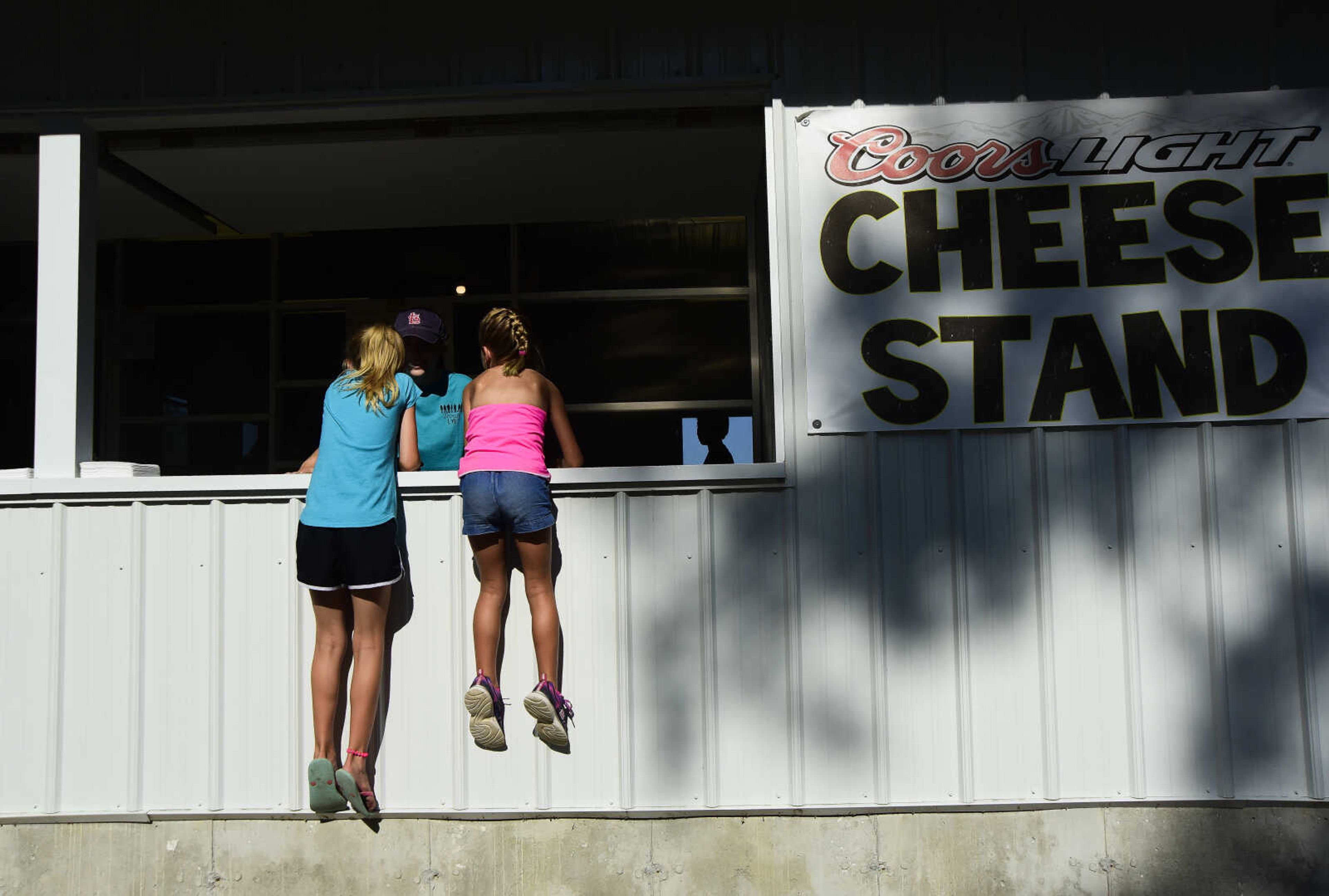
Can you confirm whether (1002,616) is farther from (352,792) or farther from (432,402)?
(352,792)

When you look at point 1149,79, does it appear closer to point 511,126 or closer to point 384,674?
point 511,126

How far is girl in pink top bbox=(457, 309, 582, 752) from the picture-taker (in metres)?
3.63

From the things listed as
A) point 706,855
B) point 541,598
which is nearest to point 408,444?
point 541,598

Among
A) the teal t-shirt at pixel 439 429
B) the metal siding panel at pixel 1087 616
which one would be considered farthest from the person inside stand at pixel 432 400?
the metal siding panel at pixel 1087 616

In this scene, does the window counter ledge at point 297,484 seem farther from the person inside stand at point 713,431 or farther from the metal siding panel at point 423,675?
the person inside stand at point 713,431

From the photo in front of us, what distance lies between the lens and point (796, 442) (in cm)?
389

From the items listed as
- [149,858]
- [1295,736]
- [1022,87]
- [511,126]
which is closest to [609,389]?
[511,126]

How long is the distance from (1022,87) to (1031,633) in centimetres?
225

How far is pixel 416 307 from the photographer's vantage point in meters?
6.98

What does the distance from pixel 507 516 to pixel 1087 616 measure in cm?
231

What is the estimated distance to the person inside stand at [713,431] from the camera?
676 centimetres

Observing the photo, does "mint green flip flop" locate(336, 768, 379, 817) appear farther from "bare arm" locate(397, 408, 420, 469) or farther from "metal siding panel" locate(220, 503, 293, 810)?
"bare arm" locate(397, 408, 420, 469)

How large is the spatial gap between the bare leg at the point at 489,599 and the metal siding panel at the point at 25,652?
69.8 inches

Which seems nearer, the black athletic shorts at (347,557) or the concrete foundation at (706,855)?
the black athletic shorts at (347,557)
